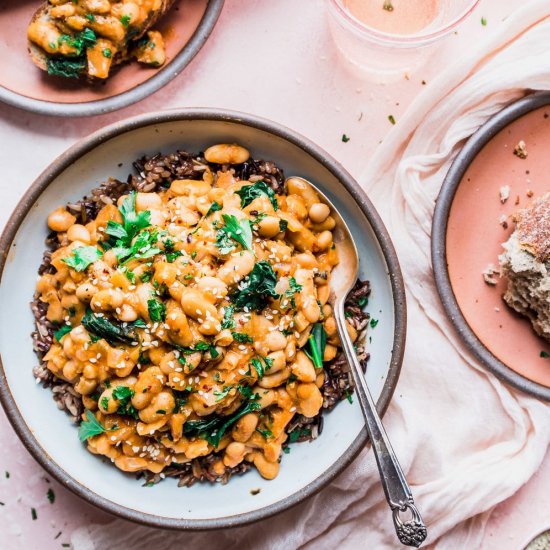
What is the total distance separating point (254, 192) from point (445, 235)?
0.75 metres

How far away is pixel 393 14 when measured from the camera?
291 cm

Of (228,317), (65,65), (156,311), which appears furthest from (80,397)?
(65,65)

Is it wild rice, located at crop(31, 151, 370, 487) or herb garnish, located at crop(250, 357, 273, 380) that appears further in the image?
wild rice, located at crop(31, 151, 370, 487)

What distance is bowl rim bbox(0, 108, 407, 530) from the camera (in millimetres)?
2379

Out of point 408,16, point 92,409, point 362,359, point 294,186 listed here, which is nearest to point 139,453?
point 92,409

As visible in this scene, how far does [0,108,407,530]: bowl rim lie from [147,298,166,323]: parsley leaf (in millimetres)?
557

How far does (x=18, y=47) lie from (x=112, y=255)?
1.05m

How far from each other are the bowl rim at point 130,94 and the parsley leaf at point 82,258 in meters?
0.63

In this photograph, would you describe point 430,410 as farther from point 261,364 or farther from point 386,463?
point 261,364

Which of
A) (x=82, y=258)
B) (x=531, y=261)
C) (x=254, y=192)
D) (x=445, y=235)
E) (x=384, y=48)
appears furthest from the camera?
(x=384, y=48)

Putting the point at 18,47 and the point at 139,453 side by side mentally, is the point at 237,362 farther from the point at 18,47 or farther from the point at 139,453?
the point at 18,47

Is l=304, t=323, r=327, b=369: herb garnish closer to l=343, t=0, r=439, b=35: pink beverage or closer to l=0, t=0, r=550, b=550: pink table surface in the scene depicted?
l=0, t=0, r=550, b=550: pink table surface

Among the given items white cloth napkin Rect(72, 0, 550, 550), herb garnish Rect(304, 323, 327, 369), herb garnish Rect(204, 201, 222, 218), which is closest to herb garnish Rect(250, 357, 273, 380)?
herb garnish Rect(304, 323, 327, 369)

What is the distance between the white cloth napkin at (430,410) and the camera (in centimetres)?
280
